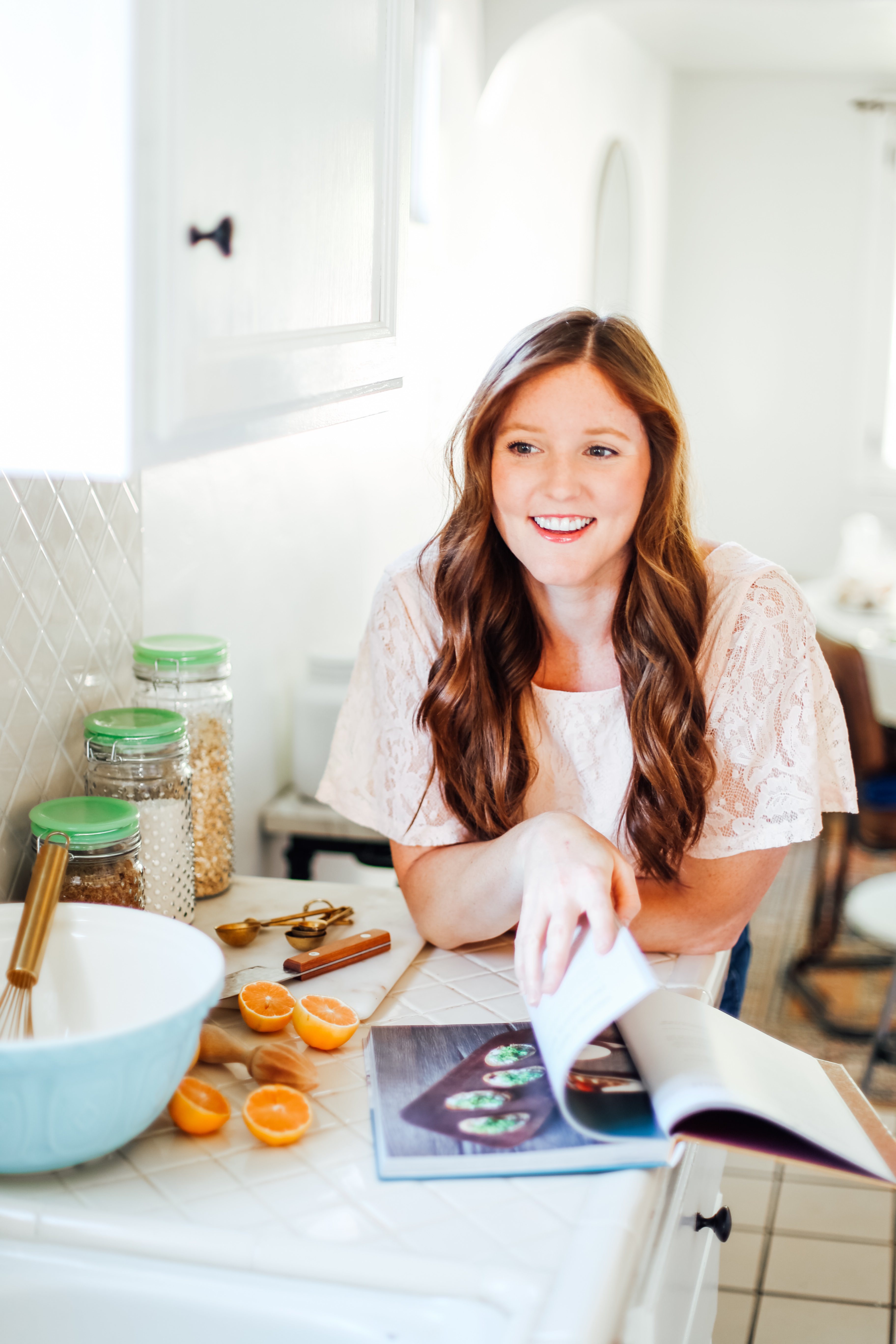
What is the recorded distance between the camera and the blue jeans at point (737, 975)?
165 cm

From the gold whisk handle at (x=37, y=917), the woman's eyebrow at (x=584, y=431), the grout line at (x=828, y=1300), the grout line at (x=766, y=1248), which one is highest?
the woman's eyebrow at (x=584, y=431)

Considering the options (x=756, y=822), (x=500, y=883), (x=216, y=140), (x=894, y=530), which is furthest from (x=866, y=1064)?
(x=894, y=530)

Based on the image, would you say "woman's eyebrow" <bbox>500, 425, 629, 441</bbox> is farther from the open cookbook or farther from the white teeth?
the open cookbook

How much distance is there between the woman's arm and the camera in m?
0.99

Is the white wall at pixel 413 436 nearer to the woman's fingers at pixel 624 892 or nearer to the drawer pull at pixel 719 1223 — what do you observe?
the woman's fingers at pixel 624 892

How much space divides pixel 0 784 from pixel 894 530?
4.71m

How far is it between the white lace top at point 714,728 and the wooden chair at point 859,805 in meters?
1.66

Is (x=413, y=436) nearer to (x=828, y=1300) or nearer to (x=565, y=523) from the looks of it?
(x=565, y=523)

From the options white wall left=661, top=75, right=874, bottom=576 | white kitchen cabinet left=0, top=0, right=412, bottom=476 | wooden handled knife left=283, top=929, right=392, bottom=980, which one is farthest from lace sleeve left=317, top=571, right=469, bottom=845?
white wall left=661, top=75, right=874, bottom=576

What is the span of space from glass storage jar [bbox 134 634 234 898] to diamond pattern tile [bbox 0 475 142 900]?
5cm

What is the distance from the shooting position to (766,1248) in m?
2.06

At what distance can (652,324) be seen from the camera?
17.5 feet

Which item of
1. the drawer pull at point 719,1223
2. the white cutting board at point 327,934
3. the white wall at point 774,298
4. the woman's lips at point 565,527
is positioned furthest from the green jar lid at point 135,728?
the white wall at point 774,298

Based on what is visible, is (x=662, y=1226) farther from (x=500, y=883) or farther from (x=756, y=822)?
(x=756, y=822)
